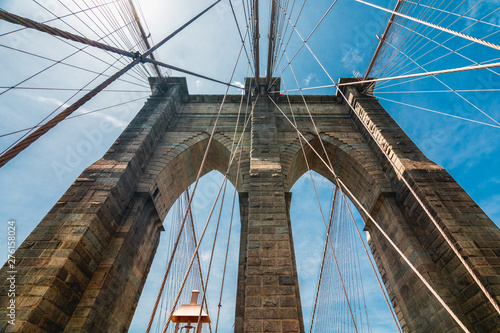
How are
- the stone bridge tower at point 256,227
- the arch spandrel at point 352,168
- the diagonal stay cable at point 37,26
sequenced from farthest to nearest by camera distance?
1. the arch spandrel at point 352,168
2. the stone bridge tower at point 256,227
3. the diagonal stay cable at point 37,26

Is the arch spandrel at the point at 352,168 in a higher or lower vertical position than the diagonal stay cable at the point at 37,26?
higher

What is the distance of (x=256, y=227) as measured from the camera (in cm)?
479

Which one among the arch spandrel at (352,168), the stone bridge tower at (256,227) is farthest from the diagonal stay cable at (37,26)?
the arch spandrel at (352,168)

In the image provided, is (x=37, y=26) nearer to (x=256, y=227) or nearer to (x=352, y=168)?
(x=256, y=227)

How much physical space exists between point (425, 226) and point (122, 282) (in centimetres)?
705

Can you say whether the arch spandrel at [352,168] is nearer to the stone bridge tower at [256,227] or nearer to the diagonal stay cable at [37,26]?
the stone bridge tower at [256,227]

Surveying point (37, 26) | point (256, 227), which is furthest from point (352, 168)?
point (37, 26)

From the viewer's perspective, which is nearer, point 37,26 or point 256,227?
point 37,26

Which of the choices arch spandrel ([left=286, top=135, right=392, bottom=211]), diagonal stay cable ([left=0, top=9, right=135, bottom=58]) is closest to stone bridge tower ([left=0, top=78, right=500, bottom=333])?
arch spandrel ([left=286, top=135, right=392, bottom=211])

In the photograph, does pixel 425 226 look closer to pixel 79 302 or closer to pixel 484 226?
pixel 484 226

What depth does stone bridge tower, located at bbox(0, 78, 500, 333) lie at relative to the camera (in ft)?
13.4

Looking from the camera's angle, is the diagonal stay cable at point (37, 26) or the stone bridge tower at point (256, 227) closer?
the diagonal stay cable at point (37, 26)

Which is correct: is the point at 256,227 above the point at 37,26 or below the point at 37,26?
below

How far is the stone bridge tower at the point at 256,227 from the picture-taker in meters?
4.07
